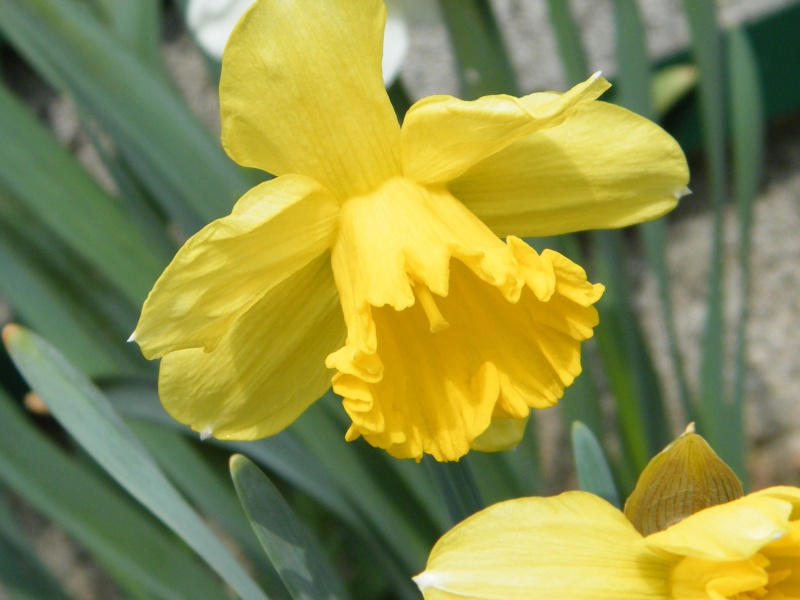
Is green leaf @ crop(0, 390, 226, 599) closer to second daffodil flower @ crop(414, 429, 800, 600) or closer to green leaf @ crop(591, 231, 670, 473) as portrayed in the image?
second daffodil flower @ crop(414, 429, 800, 600)

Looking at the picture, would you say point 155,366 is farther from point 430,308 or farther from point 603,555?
point 603,555

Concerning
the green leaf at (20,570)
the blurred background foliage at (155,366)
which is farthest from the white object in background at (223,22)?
the green leaf at (20,570)

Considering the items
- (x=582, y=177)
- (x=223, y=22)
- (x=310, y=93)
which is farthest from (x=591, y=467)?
(x=223, y=22)

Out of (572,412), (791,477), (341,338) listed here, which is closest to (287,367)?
(341,338)

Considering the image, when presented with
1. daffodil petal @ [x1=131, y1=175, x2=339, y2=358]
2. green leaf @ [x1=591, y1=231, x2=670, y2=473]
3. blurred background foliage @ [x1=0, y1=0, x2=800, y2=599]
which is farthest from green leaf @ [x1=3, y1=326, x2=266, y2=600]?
green leaf @ [x1=591, y1=231, x2=670, y2=473]

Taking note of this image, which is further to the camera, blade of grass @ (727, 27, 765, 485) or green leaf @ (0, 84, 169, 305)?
blade of grass @ (727, 27, 765, 485)

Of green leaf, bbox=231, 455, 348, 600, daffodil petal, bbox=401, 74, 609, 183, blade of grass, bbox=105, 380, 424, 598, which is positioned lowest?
blade of grass, bbox=105, 380, 424, 598

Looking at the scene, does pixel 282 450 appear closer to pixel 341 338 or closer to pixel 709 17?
pixel 341 338

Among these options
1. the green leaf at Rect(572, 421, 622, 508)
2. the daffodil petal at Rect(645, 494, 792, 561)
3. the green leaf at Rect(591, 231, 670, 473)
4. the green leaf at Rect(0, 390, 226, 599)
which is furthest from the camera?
the green leaf at Rect(591, 231, 670, 473)
